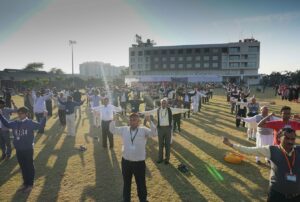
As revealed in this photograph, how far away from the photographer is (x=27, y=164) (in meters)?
6.72

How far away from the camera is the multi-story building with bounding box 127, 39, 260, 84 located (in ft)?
322

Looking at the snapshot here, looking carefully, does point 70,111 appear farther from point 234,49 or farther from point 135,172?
point 234,49

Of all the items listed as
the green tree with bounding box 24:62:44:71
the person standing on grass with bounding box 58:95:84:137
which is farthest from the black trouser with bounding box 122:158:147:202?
the green tree with bounding box 24:62:44:71

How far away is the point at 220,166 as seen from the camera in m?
8.81

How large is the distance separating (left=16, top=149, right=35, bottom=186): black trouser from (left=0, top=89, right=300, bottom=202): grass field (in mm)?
393

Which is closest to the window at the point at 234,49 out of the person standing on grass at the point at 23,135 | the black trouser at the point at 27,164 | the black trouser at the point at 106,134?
the black trouser at the point at 106,134

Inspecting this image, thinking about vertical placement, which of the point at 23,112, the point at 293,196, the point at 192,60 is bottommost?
the point at 293,196

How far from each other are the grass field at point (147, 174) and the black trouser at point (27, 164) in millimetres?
393

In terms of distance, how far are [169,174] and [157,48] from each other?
98.2 meters

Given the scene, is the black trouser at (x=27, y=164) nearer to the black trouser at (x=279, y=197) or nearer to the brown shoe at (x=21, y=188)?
the brown shoe at (x=21, y=188)

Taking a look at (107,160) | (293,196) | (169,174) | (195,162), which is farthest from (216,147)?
(293,196)

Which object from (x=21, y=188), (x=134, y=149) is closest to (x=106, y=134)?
(x=21, y=188)

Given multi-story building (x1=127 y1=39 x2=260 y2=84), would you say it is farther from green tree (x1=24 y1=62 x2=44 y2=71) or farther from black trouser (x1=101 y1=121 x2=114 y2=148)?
black trouser (x1=101 y1=121 x2=114 y2=148)

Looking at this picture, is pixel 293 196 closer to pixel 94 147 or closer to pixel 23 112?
pixel 23 112
